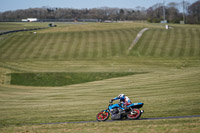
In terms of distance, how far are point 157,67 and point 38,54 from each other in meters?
30.2

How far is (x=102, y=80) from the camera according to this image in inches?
1916

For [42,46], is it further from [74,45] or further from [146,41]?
[146,41]

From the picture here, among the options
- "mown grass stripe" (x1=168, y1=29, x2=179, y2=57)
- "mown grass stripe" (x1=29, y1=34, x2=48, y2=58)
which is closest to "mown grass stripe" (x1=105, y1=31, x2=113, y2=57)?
"mown grass stripe" (x1=168, y1=29, x2=179, y2=57)

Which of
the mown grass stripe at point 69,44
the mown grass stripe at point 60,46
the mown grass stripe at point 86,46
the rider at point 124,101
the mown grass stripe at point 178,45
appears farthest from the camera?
the mown grass stripe at point 69,44

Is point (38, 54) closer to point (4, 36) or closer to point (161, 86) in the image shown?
point (4, 36)

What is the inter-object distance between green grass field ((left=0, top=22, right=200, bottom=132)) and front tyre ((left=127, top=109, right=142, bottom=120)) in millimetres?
1068

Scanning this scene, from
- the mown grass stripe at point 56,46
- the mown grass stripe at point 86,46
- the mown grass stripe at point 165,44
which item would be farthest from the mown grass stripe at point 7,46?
the mown grass stripe at point 165,44

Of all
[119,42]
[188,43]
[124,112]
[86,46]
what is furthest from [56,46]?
[124,112]

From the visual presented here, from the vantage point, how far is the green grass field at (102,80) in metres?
20.5

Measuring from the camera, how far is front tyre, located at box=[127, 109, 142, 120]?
738 inches

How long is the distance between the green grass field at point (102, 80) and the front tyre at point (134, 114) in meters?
1.07

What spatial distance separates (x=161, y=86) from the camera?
110 feet

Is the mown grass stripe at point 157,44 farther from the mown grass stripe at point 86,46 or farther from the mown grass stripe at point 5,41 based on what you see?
the mown grass stripe at point 5,41

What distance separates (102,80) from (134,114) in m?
29.8
